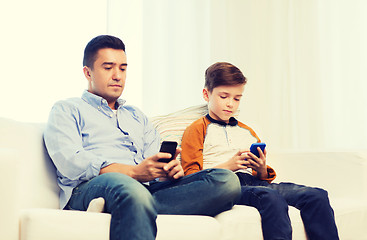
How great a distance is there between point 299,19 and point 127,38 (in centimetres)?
135

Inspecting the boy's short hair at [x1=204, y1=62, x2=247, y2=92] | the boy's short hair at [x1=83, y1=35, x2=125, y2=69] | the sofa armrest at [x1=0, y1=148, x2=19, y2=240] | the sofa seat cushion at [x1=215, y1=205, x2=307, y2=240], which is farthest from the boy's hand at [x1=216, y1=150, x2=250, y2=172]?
the sofa armrest at [x1=0, y1=148, x2=19, y2=240]

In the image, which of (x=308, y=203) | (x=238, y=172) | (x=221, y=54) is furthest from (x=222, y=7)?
(x=308, y=203)

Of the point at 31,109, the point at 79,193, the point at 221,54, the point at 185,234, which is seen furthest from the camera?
the point at 221,54

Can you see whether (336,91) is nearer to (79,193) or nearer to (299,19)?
(299,19)

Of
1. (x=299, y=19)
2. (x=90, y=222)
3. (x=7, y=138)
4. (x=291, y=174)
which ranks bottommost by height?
(x=291, y=174)

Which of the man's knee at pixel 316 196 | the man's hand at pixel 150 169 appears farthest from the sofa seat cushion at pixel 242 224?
the man's hand at pixel 150 169

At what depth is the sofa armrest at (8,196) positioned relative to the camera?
3.84ft

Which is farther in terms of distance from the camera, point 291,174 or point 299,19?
point 299,19

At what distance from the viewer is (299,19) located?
3553mm

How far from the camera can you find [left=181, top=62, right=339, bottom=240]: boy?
1.62 m

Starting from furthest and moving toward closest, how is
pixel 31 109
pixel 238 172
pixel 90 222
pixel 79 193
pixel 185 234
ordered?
pixel 31 109, pixel 238 172, pixel 79 193, pixel 185 234, pixel 90 222

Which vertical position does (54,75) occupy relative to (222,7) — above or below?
below

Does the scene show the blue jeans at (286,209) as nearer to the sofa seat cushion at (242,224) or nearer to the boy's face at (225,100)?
the sofa seat cushion at (242,224)

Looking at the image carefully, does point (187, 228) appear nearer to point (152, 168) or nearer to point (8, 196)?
point (152, 168)
